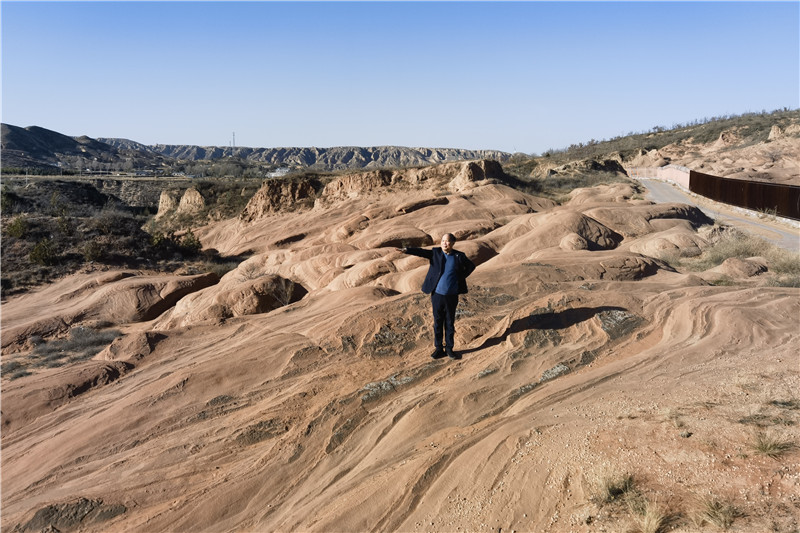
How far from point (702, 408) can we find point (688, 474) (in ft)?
4.59

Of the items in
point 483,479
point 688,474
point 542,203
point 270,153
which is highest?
point 270,153

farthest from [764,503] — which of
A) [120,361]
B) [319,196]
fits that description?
[319,196]

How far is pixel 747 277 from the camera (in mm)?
11914

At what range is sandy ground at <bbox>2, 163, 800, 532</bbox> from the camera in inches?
165

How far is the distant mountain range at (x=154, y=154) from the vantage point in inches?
3465

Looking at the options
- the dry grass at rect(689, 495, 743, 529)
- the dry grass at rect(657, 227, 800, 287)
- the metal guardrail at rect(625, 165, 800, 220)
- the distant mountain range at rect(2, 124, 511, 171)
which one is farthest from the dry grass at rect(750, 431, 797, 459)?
the distant mountain range at rect(2, 124, 511, 171)

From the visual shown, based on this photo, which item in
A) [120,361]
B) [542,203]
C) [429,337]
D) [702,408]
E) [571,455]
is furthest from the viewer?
[542,203]

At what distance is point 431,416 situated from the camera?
5.61m

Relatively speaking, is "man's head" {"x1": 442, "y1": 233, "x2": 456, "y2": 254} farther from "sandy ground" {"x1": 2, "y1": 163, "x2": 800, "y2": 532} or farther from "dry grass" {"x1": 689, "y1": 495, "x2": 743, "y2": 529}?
"dry grass" {"x1": 689, "y1": 495, "x2": 743, "y2": 529}

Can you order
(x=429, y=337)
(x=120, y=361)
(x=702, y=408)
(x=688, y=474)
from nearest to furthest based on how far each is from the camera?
(x=688, y=474)
(x=702, y=408)
(x=429, y=337)
(x=120, y=361)

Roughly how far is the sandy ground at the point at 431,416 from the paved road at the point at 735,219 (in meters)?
14.2

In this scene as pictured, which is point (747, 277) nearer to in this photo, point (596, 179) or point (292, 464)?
point (292, 464)

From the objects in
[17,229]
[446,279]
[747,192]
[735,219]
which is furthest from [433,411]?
[747,192]

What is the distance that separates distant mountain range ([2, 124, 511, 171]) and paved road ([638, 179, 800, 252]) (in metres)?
19.9
